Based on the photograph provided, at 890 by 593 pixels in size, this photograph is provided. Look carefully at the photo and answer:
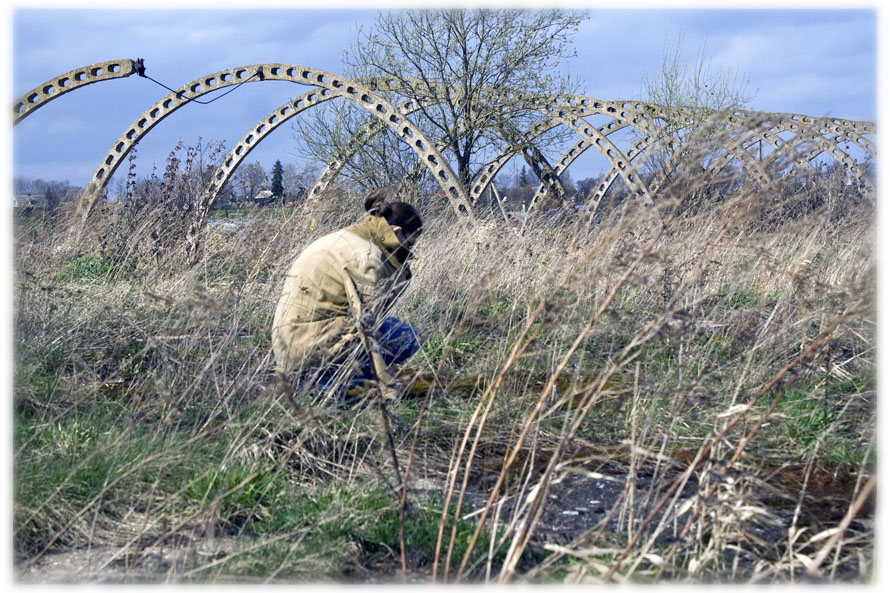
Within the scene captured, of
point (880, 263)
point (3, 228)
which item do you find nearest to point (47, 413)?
point (3, 228)

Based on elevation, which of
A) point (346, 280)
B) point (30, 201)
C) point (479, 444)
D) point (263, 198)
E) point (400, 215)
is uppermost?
point (263, 198)

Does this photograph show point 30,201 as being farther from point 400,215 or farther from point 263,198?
point 400,215

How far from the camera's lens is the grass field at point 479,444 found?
8.15 feet

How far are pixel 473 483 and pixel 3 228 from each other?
221 centimetres

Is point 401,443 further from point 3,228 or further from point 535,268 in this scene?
point 535,268

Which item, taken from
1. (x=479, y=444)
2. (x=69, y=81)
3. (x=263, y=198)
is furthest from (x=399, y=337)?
(x=69, y=81)

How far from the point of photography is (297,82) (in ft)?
38.2

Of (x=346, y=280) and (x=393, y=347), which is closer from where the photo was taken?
(x=346, y=280)

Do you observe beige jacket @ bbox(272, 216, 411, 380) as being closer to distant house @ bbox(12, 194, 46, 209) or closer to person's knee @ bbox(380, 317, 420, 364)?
person's knee @ bbox(380, 317, 420, 364)

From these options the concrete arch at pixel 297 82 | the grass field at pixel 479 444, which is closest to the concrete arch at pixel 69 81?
the concrete arch at pixel 297 82

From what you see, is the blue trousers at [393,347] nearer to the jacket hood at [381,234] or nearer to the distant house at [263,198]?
the jacket hood at [381,234]

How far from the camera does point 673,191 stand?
262 cm

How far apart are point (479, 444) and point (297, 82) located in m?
9.20

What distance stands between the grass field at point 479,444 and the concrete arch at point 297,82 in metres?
5.58
